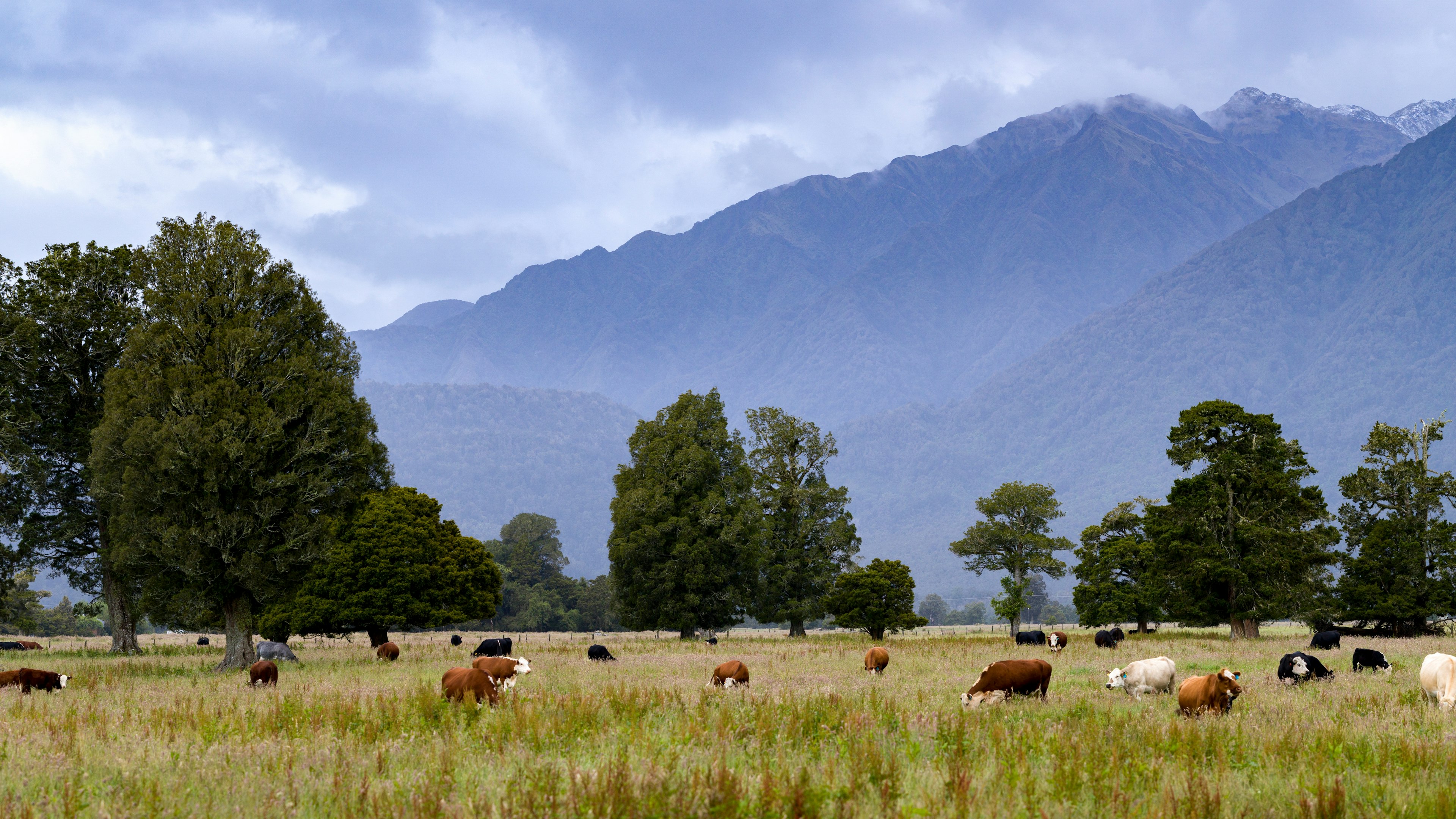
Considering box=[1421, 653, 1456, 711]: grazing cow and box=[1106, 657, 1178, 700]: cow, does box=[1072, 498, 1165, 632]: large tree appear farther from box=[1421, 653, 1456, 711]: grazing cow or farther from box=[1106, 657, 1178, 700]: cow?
box=[1421, 653, 1456, 711]: grazing cow

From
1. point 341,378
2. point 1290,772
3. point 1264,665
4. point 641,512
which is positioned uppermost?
point 341,378

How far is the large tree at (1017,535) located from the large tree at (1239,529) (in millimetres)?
37465

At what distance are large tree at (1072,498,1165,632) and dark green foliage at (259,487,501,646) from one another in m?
44.2

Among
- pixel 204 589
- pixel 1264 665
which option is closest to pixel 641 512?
pixel 204 589

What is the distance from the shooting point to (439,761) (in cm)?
1022

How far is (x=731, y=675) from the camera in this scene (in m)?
21.4

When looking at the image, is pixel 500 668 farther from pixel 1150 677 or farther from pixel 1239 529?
pixel 1239 529

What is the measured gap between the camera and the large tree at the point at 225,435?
2772cm

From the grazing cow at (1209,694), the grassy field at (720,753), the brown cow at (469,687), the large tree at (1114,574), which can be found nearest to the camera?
the grassy field at (720,753)

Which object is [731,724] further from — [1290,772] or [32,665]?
[32,665]

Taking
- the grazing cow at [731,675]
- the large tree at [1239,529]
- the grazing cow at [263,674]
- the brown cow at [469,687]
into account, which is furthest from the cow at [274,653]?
the large tree at [1239,529]

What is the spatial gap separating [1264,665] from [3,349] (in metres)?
47.0

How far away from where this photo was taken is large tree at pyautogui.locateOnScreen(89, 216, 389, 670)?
27719 mm

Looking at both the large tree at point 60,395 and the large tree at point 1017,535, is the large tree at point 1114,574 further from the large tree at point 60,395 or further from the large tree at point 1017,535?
the large tree at point 60,395
